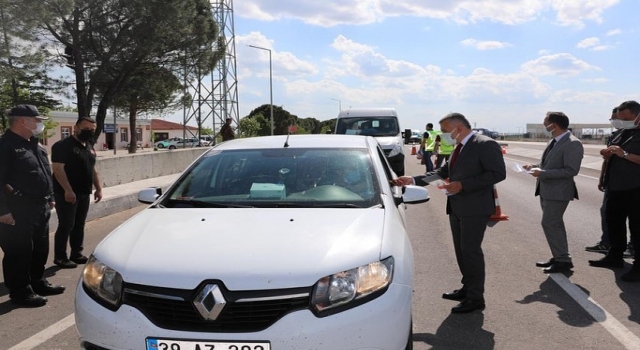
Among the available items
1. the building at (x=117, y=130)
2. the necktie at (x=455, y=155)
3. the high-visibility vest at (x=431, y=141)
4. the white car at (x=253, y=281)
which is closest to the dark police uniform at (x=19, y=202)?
the white car at (x=253, y=281)

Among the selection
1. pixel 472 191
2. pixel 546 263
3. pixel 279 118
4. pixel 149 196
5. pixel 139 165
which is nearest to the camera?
pixel 149 196

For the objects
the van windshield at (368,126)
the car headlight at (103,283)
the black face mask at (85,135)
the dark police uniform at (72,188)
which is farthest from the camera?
the van windshield at (368,126)

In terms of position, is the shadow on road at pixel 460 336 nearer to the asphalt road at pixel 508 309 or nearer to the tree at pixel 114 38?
the asphalt road at pixel 508 309

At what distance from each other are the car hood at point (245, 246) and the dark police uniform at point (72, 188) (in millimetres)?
3397

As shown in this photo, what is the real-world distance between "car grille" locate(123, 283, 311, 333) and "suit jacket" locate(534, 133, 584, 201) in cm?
418

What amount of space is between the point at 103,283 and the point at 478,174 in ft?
10.3

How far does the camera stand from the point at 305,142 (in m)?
4.71

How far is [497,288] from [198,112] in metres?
46.8

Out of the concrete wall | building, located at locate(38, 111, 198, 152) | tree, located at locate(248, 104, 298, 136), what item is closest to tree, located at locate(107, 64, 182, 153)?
building, located at locate(38, 111, 198, 152)

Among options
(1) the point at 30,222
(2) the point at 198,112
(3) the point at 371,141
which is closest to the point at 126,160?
(1) the point at 30,222

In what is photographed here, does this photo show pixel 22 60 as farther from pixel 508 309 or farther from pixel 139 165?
pixel 508 309

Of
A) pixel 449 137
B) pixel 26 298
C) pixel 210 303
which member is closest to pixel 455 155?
pixel 449 137

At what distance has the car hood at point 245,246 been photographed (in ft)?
8.92

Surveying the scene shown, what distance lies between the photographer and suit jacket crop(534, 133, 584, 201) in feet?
19.0
